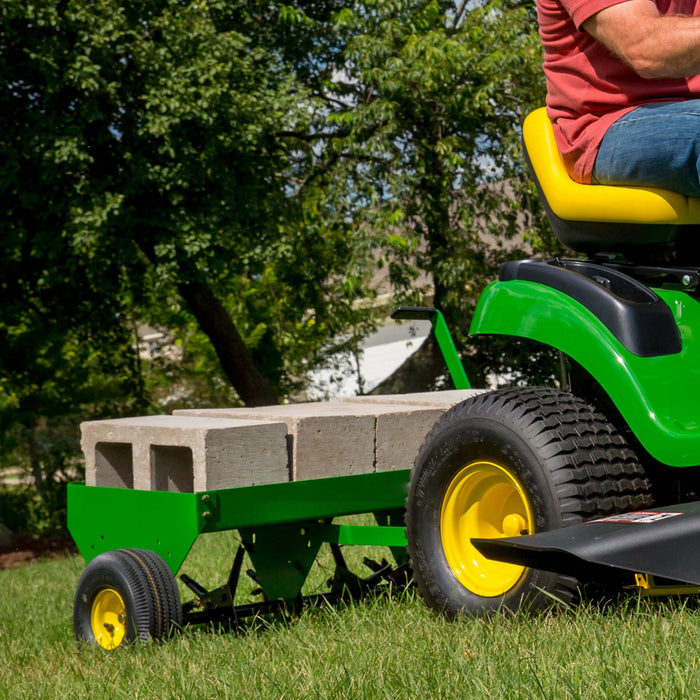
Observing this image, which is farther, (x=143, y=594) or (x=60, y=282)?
(x=60, y=282)

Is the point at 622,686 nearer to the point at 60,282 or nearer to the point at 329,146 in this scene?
the point at 60,282

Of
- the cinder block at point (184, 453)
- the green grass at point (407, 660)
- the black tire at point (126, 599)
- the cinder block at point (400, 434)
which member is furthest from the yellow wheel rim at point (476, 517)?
the black tire at point (126, 599)

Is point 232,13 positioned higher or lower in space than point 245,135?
higher

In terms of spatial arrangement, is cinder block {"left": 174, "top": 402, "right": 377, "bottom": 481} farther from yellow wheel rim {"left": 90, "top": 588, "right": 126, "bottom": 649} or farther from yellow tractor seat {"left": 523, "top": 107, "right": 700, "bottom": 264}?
Answer: yellow tractor seat {"left": 523, "top": 107, "right": 700, "bottom": 264}

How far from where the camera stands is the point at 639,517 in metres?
2.59

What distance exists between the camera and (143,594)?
12.0ft

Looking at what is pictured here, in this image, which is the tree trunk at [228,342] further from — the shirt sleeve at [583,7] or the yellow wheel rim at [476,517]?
the shirt sleeve at [583,7]

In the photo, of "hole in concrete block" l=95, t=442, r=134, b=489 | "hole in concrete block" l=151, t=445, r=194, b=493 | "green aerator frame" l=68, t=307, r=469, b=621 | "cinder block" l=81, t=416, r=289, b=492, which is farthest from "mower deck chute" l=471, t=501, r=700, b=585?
"hole in concrete block" l=95, t=442, r=134, b=489

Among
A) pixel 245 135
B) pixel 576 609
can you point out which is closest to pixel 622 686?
pixel 576 609

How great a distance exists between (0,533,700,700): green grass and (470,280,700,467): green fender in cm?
46

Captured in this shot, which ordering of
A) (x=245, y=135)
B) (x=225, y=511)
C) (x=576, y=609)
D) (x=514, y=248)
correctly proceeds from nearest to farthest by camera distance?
(x=576, y=609) < (x=225, y=511) < (x=245, y=135) < (x=514, y=248)

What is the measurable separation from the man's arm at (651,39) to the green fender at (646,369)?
0.62 metres

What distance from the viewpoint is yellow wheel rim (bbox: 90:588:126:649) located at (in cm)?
384

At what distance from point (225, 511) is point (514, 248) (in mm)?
10375
